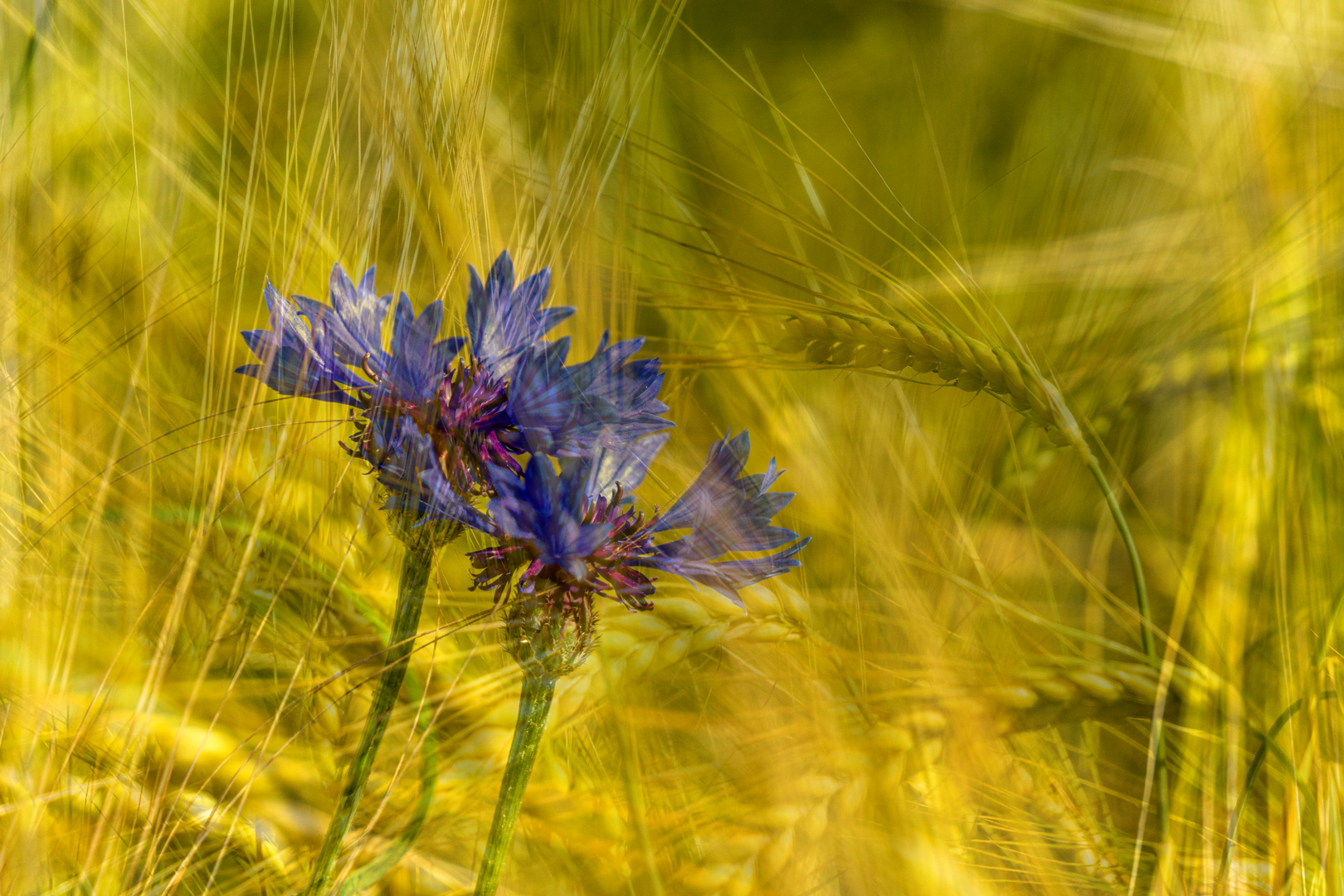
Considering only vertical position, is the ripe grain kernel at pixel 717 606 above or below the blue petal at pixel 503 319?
below

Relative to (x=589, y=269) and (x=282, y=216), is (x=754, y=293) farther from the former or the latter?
(x=282, y=216)

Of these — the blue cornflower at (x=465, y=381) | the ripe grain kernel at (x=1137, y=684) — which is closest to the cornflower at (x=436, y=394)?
the blue cornflower at (x=465, y=381)

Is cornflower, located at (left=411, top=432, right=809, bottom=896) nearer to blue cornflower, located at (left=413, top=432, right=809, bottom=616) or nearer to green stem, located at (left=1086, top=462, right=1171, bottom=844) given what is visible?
blue cornflower, located at (left=413, top=432, right=809, bottom=616)

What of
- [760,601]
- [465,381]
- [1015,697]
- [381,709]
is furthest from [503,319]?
[1015,697]

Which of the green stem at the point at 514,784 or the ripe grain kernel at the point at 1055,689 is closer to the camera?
the green stem at the point at 514,784

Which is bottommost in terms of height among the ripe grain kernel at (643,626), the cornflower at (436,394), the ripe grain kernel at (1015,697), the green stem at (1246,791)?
the green stem at (1246,791)

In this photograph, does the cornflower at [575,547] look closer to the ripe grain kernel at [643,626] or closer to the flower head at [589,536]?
the flower head at [589,536]

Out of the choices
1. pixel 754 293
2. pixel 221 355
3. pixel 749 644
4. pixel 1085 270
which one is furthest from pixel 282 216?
pixel 1085 270
